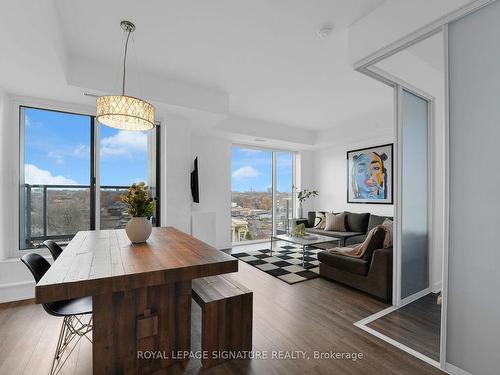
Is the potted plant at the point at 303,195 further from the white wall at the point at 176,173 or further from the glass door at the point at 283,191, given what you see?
the white wall at the point at 176,173

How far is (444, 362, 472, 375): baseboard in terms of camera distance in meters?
1.66

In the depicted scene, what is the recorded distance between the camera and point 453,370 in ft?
5.57

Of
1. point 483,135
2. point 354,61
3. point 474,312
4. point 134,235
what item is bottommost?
point 474,312

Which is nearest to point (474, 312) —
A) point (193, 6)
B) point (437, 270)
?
point (437, 270)

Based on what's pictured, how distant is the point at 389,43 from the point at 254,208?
14.6 ft

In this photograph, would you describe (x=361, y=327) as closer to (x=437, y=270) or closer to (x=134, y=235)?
(x=437, y=270)

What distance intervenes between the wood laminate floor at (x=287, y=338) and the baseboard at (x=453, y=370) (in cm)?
6

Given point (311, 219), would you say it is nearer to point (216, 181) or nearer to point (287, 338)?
point (216, 181)

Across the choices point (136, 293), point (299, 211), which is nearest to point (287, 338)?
point (136, 293)

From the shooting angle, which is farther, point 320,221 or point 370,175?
point 320,221

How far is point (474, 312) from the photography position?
1.60 meters

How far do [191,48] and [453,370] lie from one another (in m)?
3.50

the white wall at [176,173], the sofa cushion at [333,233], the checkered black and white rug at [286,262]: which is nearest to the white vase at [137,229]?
the white wall at [176,173]

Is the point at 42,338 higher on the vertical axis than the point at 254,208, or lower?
lower
